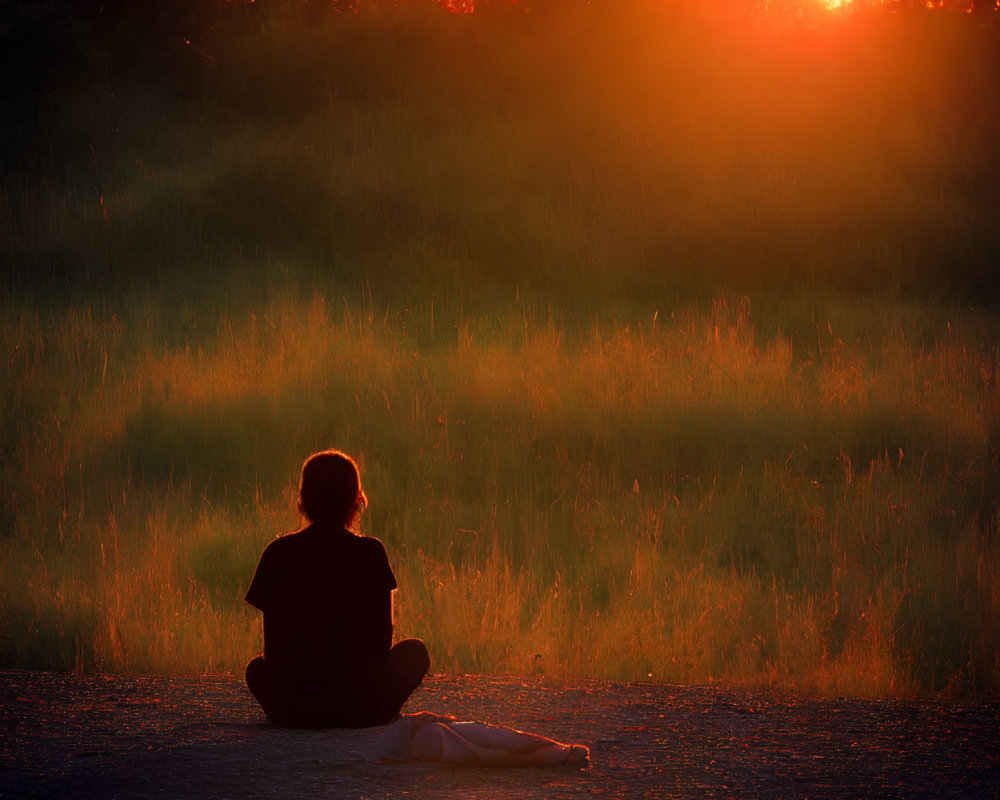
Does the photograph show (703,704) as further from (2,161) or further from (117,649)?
(2,161)

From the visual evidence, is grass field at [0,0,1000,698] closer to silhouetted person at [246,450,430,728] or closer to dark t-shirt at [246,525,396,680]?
silhouetted person at [246,450,430,728]

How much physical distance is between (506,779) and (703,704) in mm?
2076

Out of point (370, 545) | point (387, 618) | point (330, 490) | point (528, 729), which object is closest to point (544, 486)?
point (528, 729)

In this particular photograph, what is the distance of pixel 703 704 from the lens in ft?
24.5

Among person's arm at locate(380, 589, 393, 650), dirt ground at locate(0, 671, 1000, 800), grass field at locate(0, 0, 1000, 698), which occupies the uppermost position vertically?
grass field at locate(0, 0, 1000, 698)

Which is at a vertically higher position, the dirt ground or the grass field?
the grass field

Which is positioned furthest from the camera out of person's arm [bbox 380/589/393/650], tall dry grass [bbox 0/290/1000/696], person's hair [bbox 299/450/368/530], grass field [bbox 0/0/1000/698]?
grass field [bbox 0/0/1000/698]

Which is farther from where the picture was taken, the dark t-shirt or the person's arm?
the person's arm

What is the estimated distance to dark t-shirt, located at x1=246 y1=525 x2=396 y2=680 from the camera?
20.0 feet

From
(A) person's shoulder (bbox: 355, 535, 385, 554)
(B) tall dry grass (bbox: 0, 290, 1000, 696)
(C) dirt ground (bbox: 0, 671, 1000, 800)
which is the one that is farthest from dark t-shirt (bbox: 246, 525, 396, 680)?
(B) tall dry grass (bbox: 0, 290, 1000, 696)

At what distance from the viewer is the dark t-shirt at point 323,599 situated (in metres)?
6.11

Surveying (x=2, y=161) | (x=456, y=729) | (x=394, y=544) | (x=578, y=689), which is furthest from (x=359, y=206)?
(x=456, y=729)

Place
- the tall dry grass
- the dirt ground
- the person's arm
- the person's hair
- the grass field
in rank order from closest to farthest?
the dirt ground, the person's hair, the person's arm, the tall dry grass, the grass field

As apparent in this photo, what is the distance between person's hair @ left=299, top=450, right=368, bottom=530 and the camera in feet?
19.8
